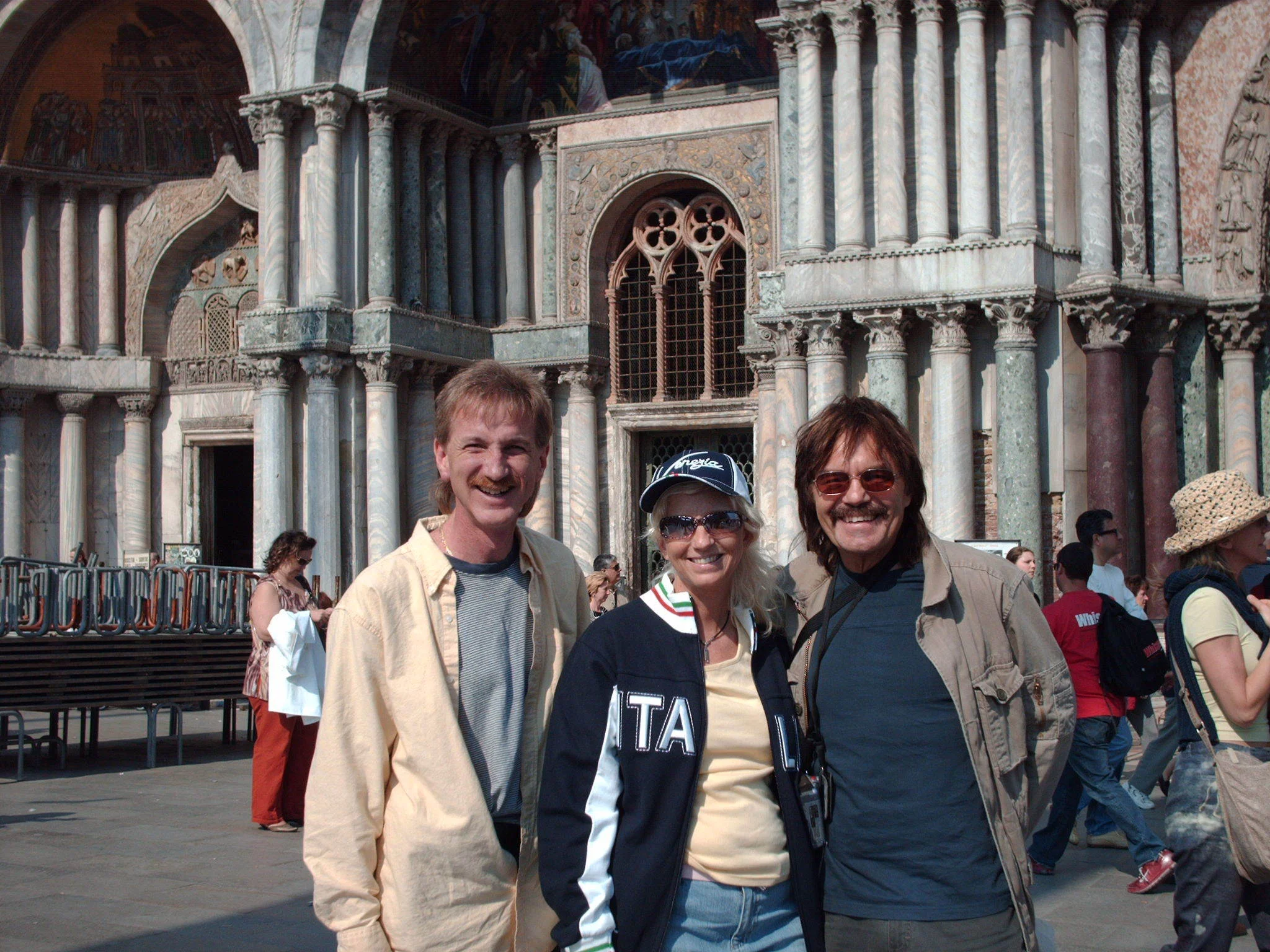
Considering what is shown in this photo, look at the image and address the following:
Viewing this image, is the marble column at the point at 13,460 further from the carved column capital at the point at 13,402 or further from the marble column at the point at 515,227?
the marble column at the point at 515,227

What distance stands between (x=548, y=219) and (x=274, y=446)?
15.9 ft

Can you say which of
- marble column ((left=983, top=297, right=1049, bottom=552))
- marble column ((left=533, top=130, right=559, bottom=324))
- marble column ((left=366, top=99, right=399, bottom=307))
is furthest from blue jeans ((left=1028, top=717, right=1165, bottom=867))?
marble column ((left=533, top=130, right=559, bottom=324))

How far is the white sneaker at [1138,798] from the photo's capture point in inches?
288

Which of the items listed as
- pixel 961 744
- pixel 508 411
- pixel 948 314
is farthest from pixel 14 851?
pixel 948 314

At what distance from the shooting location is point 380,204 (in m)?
18.1

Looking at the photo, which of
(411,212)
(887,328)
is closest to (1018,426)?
(887,328)

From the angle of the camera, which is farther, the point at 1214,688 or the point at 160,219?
the point at 160,219

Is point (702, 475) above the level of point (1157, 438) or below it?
below

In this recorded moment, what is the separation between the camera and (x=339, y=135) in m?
18.0

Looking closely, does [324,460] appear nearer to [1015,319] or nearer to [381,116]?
[381,116]

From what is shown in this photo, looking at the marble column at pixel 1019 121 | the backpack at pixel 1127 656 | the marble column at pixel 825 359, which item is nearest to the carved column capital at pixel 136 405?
the marble column at pixel 825 359

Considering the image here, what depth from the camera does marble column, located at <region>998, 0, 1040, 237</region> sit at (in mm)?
14133

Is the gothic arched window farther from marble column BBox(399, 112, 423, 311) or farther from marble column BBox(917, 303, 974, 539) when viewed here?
marble column BBox(917, 303, 974, 539)

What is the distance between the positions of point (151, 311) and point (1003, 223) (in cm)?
1377
